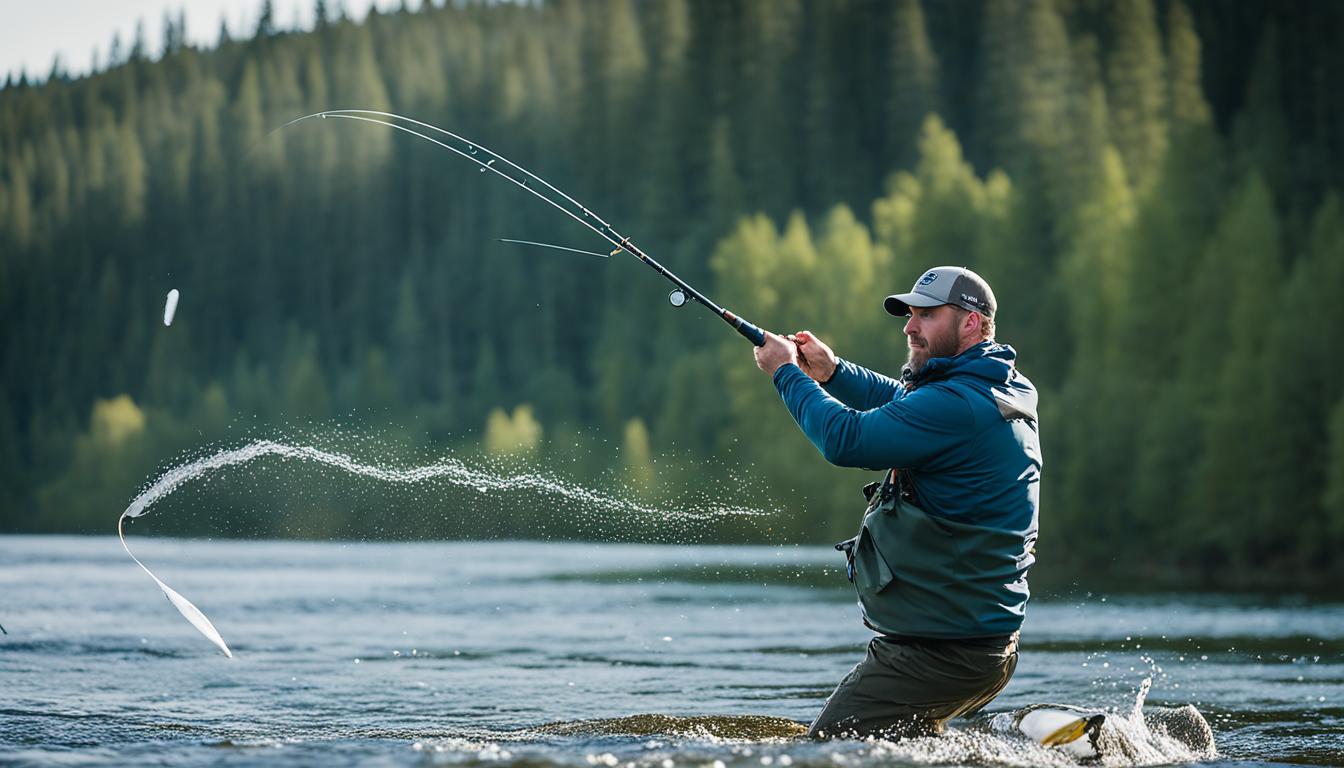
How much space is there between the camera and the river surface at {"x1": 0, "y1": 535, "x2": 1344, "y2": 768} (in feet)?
21.4

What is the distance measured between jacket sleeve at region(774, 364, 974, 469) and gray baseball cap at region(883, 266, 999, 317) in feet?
1.33

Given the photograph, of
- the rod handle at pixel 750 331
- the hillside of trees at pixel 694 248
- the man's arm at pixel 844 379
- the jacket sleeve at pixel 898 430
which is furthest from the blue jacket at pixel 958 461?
the hillside of trees at pixel 694 248

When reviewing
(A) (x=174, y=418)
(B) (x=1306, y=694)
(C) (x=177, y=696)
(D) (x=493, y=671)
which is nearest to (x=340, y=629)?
(D) (x=493, y=671)

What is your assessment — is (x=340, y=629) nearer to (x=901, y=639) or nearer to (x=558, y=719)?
(x=558, y=719)

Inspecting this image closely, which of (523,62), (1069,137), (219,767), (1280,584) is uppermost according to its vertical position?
(523,62)

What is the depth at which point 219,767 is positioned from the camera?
6.04 meters

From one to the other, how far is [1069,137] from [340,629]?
39561 millimetres

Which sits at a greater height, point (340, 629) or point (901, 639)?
point (901, 639)

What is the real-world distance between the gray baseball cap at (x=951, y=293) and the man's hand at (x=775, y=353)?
40cm

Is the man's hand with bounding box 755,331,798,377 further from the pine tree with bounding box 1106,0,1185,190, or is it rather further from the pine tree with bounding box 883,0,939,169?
the pine tree with bounding box 883,0,939,169

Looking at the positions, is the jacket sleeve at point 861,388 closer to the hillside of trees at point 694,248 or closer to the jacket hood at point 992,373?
the jacket hood at point 992,373

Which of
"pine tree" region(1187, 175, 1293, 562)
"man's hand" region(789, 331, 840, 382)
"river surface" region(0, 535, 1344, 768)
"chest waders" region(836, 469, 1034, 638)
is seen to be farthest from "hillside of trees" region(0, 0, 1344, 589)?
"chest waders" region(836, 469, 1034, 638)

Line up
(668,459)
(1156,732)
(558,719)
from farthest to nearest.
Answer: (668,459), (558,719), (1156,732)

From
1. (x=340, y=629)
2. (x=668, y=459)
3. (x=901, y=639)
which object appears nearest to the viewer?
(x=901, y=639)
